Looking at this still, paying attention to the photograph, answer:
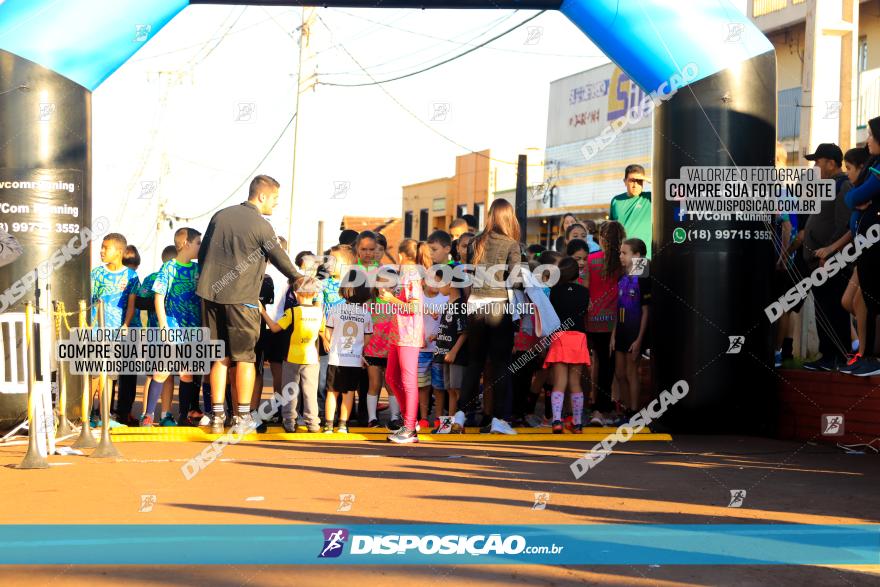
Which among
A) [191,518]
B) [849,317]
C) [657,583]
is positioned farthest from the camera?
[849,317]

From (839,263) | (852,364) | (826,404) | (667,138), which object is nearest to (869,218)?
(839,263)

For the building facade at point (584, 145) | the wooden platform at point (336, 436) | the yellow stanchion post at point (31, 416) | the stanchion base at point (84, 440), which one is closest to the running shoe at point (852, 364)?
the wooden platform at point (336, 436)

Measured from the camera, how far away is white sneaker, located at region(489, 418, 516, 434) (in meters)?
9.69

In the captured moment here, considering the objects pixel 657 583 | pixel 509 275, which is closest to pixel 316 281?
pixel 509 275

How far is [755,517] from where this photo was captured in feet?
19.6

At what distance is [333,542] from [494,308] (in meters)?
4.63

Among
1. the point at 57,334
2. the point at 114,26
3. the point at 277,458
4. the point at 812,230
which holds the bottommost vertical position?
the point at 277,458

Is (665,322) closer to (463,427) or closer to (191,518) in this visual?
(463,427)

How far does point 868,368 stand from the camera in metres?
8.61

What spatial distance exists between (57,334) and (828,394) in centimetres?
649

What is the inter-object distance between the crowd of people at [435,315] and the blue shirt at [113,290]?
0.01 m

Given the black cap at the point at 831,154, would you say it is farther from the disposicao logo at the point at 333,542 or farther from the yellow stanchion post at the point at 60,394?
the yellow stanchion post at the point at 60,394

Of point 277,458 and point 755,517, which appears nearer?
point 755,517

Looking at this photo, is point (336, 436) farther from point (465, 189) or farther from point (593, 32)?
point (465, 189)
